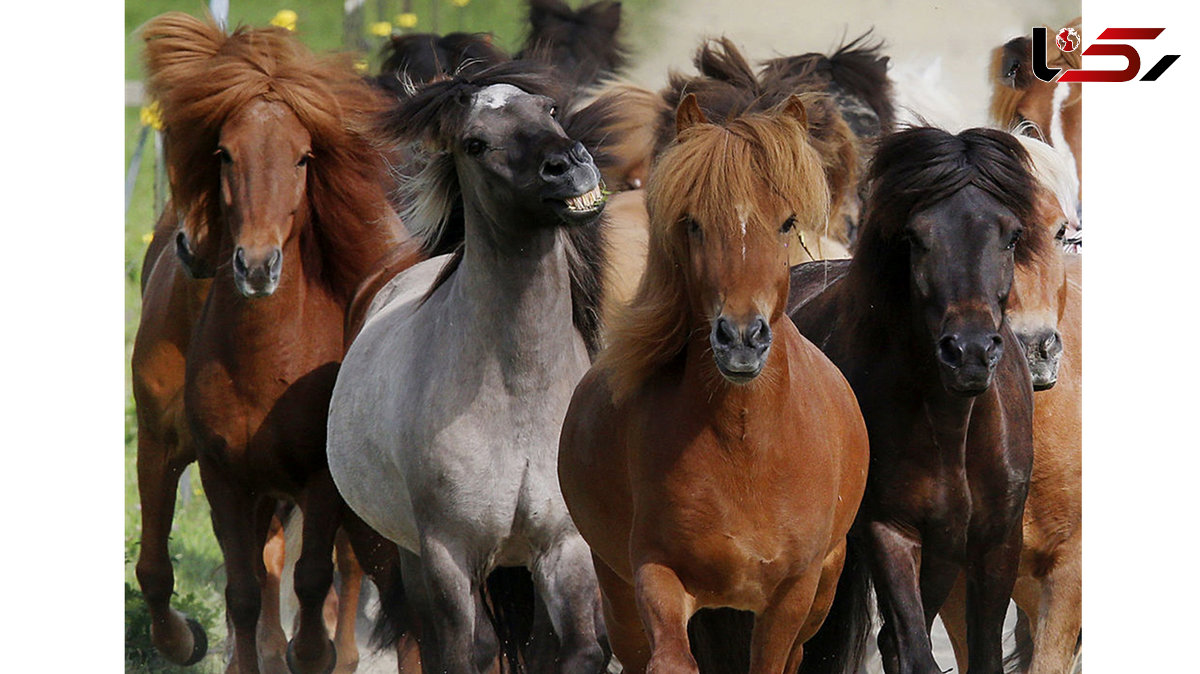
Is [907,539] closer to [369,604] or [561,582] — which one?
[561,582]

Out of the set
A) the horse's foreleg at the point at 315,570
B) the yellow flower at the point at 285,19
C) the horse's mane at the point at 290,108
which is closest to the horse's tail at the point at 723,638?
the horse's foreleg at the point at 315,570

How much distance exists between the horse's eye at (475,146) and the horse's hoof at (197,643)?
2.72 meters

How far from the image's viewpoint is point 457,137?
5387 mm

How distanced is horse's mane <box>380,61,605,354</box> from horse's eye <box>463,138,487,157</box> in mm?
69

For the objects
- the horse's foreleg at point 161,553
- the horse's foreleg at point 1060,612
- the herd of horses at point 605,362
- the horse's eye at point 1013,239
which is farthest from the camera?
the horse's foreleg at point 161,553

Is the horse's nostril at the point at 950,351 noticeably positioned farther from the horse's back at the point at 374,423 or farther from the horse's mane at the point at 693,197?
the horse's back at the point at 374,423

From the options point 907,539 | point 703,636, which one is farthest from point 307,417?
point 907,539

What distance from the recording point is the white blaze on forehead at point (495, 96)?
5332 millimetres

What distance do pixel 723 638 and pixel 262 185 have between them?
2.04m

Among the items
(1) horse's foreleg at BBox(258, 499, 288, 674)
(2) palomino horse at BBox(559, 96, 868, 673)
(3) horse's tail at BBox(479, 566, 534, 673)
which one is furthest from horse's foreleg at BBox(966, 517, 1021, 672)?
(1) horse's foreleg at BBox(258, 499, 288, 674)

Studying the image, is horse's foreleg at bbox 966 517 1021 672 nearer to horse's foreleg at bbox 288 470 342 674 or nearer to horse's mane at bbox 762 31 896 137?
horse's foreleg at bbox 288 470 342 674

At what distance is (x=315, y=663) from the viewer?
639 cm

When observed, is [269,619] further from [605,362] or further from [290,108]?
[605,362]
